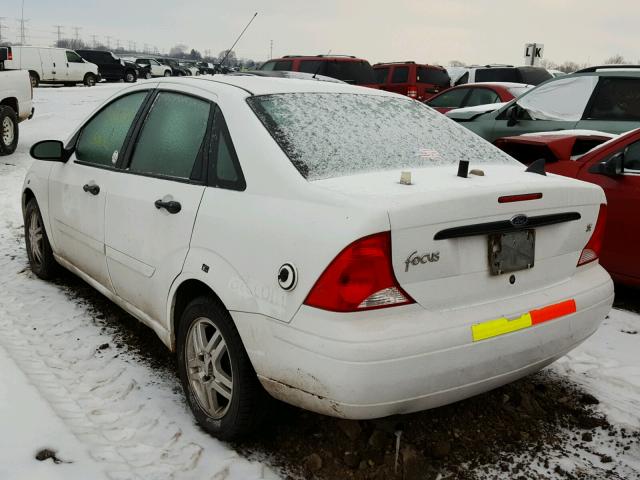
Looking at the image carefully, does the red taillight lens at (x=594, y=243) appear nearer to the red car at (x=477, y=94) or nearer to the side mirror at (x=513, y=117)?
the side mirror at (x=513, y=117)

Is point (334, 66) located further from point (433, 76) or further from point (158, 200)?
point (158, 200)

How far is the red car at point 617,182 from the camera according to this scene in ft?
15.4

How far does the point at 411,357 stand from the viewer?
2340mm

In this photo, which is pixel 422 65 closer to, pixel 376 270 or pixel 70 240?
pixel 70 240

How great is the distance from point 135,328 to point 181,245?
1.50 meters

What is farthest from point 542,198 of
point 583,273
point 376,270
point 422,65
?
point 422,65

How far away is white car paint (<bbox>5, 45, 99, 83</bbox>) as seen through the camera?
95.2ft

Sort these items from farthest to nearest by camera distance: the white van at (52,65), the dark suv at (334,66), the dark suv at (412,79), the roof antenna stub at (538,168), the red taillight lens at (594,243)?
the white van at (52,65), the dark suv at (412,79), the dark suv at (334,66), the roof antenna stub at (538,168), the red taillight lens at (594,243)

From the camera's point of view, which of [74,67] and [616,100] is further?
[74,67]

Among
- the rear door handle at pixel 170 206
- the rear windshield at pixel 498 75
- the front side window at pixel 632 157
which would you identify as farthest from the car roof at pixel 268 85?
the rear windshield at pixel 498 75

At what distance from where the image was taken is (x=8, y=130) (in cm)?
1164

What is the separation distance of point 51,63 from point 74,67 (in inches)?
46.4

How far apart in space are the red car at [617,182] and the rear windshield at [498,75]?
14386 millimetres

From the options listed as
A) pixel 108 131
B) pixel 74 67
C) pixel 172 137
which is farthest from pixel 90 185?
pixel 74 67
